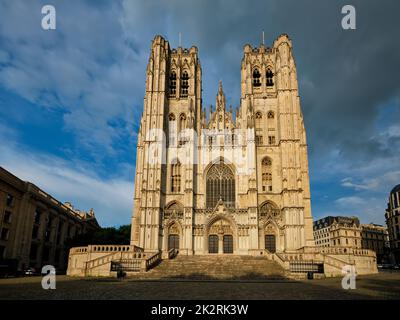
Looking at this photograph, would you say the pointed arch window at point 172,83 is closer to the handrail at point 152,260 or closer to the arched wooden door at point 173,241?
the arched wooden door at point 173,241

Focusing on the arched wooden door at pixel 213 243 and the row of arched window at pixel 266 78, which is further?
the row of arched window at pixel 266 78

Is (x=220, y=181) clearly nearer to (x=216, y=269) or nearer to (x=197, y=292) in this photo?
(x=216, y=269)

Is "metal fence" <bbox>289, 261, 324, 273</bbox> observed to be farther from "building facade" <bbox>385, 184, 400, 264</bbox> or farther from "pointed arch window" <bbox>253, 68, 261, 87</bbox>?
"building facade" <bbox>385, 184, 400, 264</bbox>

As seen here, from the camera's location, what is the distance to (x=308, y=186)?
1625 inches

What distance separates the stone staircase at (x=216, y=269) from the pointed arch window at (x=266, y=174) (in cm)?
1108

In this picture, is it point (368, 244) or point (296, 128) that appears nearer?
point (296, 128)

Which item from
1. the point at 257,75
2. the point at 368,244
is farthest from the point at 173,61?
the point at 368,244

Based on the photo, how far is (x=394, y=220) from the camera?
70812mm

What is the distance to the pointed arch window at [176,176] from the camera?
4209 cm

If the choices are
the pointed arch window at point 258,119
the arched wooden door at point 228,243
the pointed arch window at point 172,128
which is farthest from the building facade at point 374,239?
the pointed arch window at point 172,128

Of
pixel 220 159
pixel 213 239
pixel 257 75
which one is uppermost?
pixel 257 75

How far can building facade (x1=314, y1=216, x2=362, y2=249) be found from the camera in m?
78.4

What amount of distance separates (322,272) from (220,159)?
66.0 feet

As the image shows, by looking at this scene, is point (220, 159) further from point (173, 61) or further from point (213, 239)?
point (173, 61)
